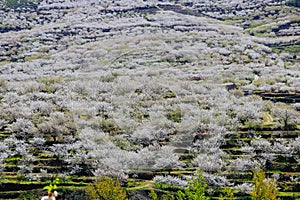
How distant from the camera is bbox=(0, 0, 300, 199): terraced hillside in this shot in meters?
35.6

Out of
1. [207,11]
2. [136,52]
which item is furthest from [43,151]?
[207,11]

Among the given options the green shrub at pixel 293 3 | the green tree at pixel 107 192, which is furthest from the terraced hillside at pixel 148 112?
the green shrub at pixel 293 3

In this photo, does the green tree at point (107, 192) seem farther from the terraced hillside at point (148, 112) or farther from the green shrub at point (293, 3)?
the green shrub at point (293, 3)

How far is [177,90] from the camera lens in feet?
163

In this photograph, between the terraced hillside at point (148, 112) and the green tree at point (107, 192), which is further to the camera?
the terraced hillside at point (148, 112)

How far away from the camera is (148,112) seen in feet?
144

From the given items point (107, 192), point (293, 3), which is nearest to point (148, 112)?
point (107, 192)

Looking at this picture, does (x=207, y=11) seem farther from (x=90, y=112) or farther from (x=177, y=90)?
(x=90, y=112)

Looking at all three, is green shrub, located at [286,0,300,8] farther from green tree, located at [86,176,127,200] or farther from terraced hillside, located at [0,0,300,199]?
green tree, located at [86,176,127,200]

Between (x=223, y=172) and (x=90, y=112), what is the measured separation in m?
14.9

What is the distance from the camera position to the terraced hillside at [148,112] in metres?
35.6

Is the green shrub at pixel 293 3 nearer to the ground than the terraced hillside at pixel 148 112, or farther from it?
nearer to the ground

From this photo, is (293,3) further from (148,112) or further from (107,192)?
(107,192)

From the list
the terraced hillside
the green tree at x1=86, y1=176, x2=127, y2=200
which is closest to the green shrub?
the terraced hillside
